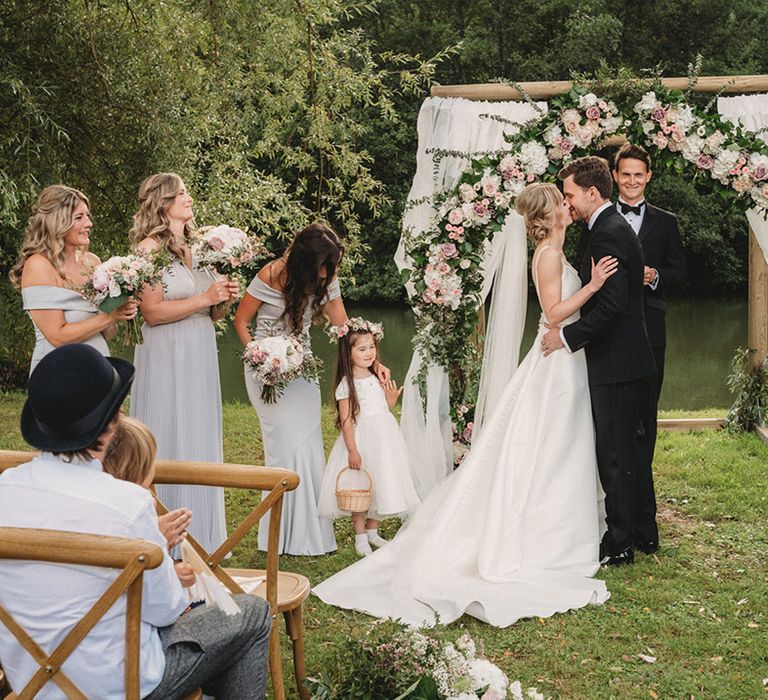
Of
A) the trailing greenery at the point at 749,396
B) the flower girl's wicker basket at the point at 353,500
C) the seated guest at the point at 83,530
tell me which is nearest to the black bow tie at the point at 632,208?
the flower girl's wicker basket at the point at 353,500

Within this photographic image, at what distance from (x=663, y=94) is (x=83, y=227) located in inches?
138

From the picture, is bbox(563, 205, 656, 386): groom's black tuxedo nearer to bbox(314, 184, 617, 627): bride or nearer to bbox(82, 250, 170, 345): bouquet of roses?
bbox(314, 184, 617, 627): bride

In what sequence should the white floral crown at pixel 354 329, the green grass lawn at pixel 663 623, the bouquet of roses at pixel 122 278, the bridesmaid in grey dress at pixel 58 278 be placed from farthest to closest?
1. the white floral crown at pixel 354 329
2. the bridesmaid in grey dress at pixel 58 278
3. the bouquet of roses at pixel 122 278
4. the green grass lawn at pixel 663 623

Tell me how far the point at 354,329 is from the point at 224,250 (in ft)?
3.35

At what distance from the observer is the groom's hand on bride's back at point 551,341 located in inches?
217

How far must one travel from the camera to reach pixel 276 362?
5.45 m

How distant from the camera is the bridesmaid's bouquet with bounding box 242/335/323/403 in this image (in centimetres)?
546

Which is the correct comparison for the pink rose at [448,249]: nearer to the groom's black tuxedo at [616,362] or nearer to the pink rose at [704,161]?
the groom's black tuxedo at [616,362]

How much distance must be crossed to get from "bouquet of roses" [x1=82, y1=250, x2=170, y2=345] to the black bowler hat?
1948mm

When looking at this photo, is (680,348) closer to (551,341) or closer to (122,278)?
(551,341)

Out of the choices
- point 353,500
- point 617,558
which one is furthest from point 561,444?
point 353,500

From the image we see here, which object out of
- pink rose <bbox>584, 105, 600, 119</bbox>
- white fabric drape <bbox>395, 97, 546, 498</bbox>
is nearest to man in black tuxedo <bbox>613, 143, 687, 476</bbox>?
pink rose <bbox>584, 105, 600, 119</bbox>

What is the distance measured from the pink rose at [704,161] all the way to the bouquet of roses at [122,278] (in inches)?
130

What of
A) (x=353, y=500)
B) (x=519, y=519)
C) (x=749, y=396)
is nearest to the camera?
(x=519, y=519)
